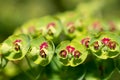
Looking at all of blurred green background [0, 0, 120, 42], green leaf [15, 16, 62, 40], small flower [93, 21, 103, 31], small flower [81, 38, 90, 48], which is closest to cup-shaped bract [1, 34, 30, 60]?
green leaf [15, 16, 62, 40]

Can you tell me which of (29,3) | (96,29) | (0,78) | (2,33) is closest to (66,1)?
(29,3)

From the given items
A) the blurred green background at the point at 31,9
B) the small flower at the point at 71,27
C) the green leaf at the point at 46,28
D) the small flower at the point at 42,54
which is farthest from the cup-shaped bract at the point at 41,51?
the blurred green background at the point at 31,9

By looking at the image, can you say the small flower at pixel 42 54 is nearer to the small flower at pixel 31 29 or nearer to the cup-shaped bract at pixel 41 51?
the cup-shaped bract at pixel 41 51

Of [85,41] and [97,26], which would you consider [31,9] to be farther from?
[85,41]

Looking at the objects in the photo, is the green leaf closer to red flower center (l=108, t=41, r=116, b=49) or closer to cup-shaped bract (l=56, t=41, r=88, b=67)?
cup-shaped bract (l=56, t=41, r=88, b=67)

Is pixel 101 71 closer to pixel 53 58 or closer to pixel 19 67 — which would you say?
pixel 53 58

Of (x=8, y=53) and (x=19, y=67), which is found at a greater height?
(x=8, y=53)
